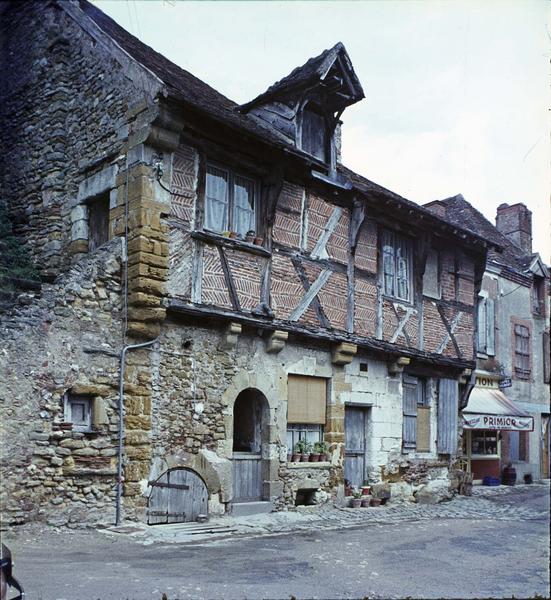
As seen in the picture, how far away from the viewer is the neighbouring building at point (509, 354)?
2034 centimetres

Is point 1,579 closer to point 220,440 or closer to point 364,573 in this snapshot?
point 364,573

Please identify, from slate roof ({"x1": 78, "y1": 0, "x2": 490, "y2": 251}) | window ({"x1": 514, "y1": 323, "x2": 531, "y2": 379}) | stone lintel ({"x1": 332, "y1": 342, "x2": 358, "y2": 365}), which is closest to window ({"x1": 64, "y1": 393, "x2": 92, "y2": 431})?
slate roof ({"x1": 78, "y1": 0, "x2": 490, "y2": 251})


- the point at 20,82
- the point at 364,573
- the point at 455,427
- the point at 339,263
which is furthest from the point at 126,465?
the point at 455,427

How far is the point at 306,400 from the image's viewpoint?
12719 millimetres

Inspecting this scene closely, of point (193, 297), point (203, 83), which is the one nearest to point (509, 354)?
point (203, 83)

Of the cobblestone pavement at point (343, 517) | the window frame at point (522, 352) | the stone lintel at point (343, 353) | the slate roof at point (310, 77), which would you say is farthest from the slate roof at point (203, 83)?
the window frame at point (522, 352)

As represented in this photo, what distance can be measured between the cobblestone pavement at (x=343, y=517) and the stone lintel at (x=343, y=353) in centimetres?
249

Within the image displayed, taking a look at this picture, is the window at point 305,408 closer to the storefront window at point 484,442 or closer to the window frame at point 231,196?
the window frame at point 231,196

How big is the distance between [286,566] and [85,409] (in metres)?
3.53

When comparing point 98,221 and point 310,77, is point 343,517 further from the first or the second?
point 310,77

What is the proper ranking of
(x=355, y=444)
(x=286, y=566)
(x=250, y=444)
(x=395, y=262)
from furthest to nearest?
(x=395, y=262) → (x=355, y=444) → (x=250, y=444) → (x=286, y=566)

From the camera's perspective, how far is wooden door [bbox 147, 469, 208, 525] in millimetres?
9992

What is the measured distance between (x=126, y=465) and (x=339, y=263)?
5.61 meters

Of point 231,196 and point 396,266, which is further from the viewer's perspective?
Result: point 396,266
